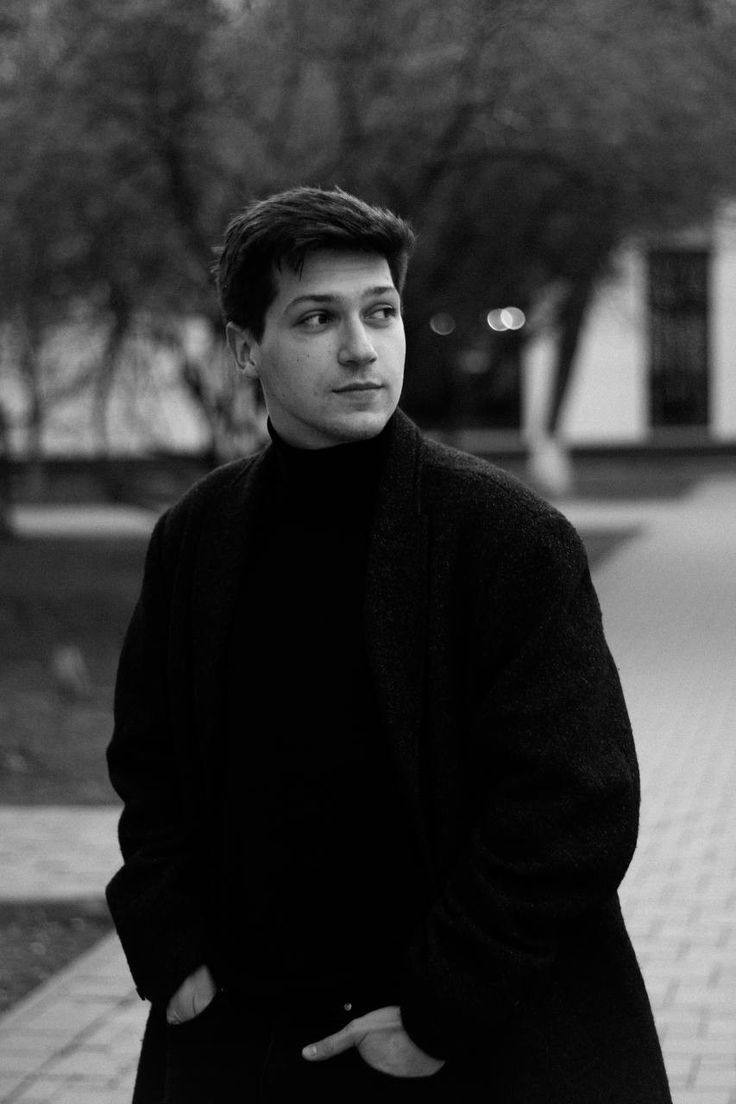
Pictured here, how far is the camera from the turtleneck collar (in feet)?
7.68

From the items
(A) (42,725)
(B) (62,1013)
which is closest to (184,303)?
(A) (42,725)

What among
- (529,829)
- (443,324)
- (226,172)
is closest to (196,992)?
(529,829)

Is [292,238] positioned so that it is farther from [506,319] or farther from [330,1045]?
[506,319]

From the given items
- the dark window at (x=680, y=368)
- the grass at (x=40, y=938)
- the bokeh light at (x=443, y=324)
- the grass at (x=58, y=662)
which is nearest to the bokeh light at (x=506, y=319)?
the bokeh light at (x=443, y=324)

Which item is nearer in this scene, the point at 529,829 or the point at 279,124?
the point at 529,829

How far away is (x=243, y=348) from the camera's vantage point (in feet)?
8.02

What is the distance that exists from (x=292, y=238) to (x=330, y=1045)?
36.9 inches

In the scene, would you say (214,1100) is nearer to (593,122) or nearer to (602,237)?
(593,122)

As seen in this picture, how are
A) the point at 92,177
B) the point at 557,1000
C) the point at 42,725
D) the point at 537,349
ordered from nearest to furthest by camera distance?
the point at 557,1000
the point at 42,725
the point at 92,177
the point at 537,349

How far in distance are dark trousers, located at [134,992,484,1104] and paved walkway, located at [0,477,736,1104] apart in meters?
2.12

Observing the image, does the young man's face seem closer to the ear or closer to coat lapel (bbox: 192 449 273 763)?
the ear

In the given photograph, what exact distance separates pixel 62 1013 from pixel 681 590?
37.0ft

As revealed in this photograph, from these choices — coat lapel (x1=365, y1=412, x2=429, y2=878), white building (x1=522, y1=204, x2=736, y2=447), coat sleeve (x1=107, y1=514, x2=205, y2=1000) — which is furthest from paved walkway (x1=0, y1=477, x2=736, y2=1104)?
white building (x1=522, y1=204, x2=736, y2=447)

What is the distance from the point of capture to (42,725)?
9984 millimetres
